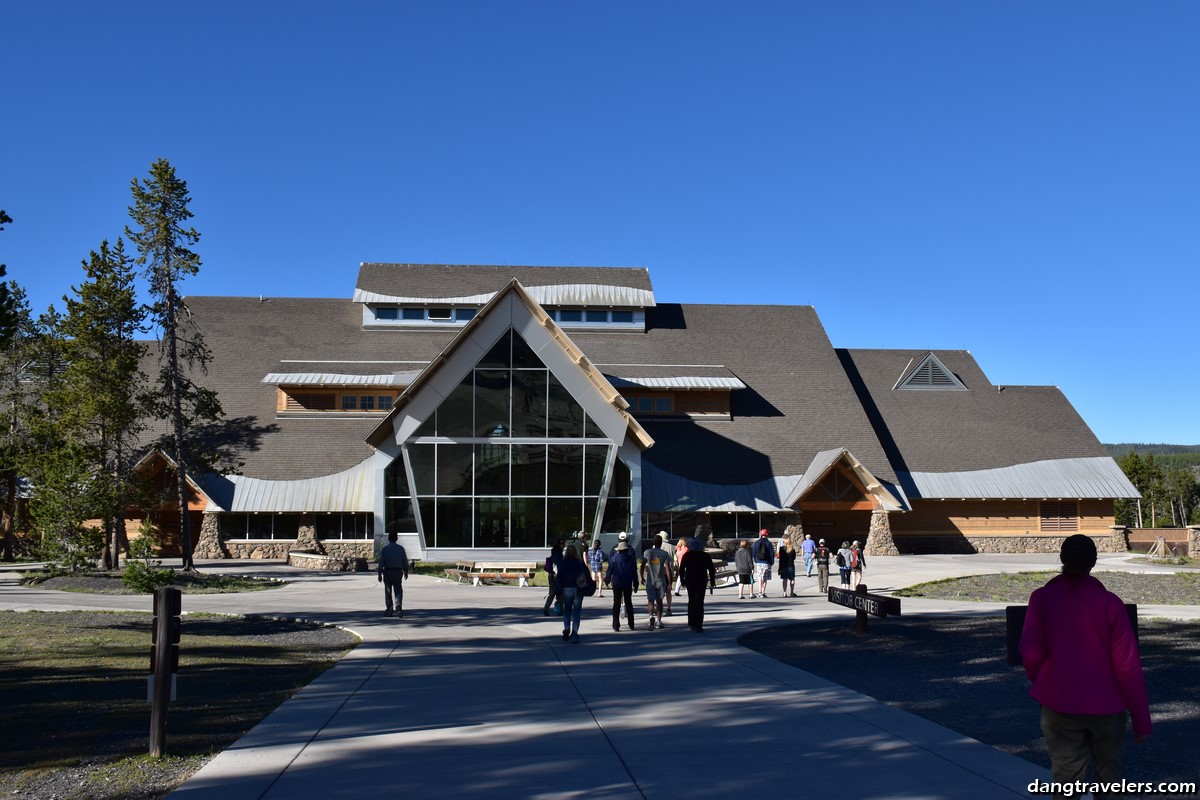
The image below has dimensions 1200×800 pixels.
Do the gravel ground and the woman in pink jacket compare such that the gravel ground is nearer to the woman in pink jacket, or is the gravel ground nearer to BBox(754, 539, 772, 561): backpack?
the woman in pink jacket

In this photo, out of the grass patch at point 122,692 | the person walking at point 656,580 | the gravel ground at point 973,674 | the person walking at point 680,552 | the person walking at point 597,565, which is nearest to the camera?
the grass patch at point 122,692

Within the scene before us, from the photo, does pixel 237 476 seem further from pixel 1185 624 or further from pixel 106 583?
pixel 1185 624

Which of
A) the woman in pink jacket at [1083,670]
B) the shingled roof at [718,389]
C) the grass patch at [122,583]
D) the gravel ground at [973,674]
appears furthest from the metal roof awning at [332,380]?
the woman in pink jacket at [1083,670]

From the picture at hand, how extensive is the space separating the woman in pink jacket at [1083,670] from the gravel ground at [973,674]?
2.16m

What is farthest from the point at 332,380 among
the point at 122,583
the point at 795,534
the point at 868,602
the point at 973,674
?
the point at 973,674

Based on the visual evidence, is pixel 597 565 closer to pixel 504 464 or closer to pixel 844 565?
pixel 844 565

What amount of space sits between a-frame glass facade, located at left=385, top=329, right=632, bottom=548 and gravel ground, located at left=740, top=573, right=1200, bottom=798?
18870mm

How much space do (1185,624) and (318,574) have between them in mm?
24028

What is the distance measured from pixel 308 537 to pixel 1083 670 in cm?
3759

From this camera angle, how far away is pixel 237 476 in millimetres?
40969

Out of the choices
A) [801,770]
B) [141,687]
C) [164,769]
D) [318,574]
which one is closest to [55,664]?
[141,687]

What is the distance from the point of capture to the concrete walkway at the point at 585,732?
7.45m

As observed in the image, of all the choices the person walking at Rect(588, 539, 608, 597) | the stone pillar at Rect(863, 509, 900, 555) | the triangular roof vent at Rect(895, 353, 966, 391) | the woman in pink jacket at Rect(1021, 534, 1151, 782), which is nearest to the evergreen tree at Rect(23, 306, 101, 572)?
the person walking at Rect(588, 539, 608, 597)

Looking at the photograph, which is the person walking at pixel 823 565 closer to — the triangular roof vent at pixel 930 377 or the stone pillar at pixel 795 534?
the stone pillar at pixel 795 534
